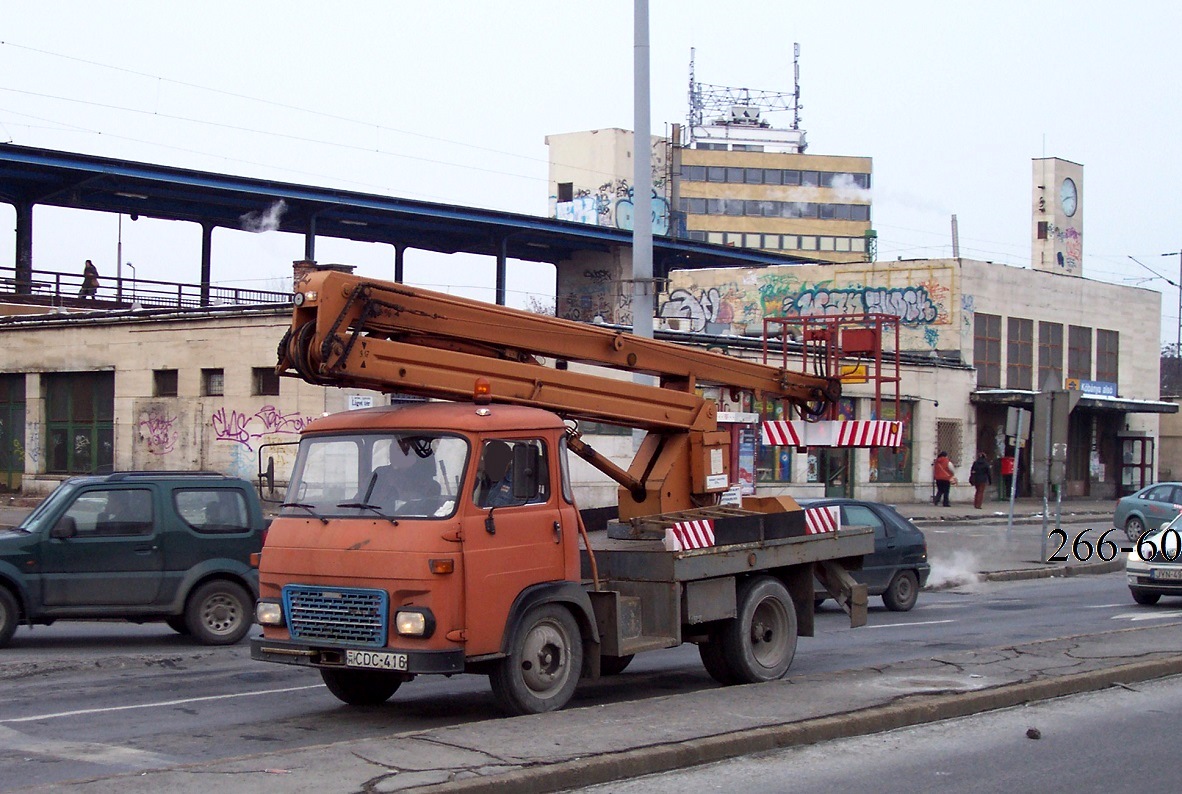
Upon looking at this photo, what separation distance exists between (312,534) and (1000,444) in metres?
41.5

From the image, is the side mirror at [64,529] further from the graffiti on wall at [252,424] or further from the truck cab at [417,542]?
the graffiti on wall at [252,424]

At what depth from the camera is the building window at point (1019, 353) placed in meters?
49.3

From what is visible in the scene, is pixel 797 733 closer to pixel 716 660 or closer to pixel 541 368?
pixel 716 660

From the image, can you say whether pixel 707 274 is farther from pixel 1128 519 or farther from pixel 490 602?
pixel 490 602

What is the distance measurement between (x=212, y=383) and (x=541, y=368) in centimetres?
2241

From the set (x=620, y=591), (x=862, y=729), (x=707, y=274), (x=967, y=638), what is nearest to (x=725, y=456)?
(x=620, y=591)

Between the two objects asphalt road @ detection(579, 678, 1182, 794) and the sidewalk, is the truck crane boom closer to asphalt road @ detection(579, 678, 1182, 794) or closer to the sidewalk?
the sidewalk

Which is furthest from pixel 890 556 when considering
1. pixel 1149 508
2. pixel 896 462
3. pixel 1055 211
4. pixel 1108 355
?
pixel 1055 211

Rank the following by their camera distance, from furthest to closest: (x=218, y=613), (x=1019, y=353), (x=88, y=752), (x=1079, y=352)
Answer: (x=1079, y=352)
(x=1019, y=353)
(x=218, y=613)
(x=88, y=752)

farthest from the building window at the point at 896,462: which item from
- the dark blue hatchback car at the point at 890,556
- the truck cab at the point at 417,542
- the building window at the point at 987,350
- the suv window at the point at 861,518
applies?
the truck cab at the point at 417,542

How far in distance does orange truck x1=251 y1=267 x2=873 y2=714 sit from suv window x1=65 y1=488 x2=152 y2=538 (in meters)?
4.62

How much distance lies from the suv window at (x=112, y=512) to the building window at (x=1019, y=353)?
4006cm

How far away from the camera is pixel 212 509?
48.8ft

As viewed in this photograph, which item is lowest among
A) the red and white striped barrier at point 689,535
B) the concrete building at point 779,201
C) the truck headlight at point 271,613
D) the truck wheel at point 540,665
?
the truck wheel at point 540,665
